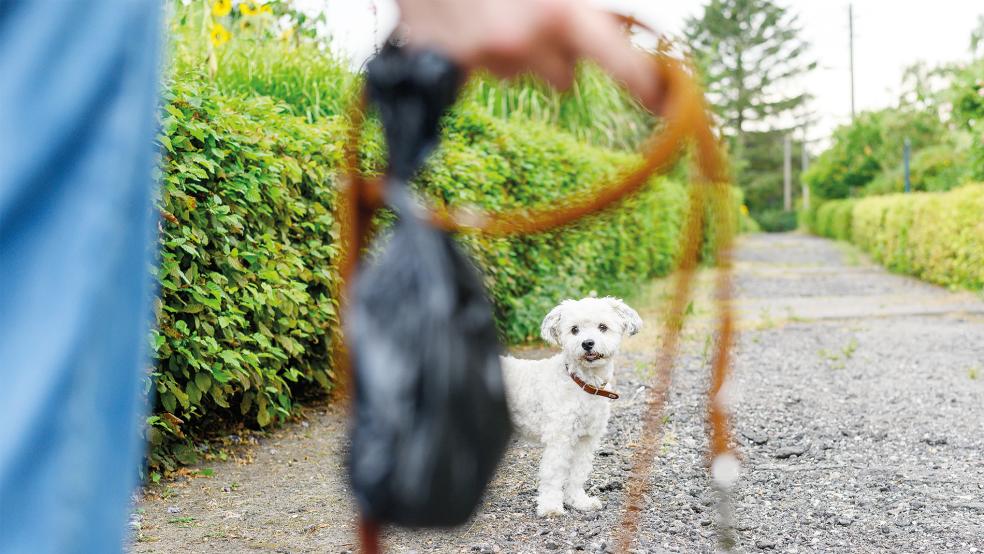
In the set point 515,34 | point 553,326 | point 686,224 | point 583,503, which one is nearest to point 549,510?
point 583,503

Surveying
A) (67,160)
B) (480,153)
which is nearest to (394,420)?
(67,160)

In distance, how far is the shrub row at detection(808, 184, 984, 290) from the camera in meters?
12.5

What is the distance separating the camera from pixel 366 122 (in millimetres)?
850

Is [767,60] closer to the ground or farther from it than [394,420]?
farther from it

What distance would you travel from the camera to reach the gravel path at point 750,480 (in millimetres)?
3492

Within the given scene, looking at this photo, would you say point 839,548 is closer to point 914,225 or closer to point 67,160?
point 67,160

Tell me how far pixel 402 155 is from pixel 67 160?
0.88 feet

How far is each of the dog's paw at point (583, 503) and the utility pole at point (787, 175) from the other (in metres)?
58.4

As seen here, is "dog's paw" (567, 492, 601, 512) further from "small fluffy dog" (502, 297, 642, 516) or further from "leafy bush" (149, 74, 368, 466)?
"leafy bush" (149, 74, 368, 466)

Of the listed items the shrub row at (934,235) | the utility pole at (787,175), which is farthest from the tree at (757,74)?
the shrub row at (934,235)

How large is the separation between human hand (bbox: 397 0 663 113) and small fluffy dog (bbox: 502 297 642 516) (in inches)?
108

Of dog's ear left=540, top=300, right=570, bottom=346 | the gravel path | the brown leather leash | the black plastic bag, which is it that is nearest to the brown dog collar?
dog's ear left=540, top=300, right=570, bottom=346

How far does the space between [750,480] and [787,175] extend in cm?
5915

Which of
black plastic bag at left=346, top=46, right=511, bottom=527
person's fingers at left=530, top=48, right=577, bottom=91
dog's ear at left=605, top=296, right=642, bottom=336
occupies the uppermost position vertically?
person's fingers at left=530, top=48, right=577, bottom=91
